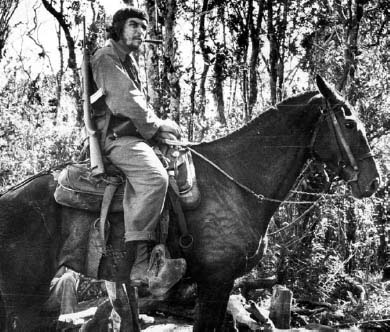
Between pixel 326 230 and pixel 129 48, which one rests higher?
pixel 129 48

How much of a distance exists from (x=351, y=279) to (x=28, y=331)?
612 cm

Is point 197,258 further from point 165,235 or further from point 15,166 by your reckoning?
point 15,166

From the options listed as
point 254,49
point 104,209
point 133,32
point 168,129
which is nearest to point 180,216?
point 104,209

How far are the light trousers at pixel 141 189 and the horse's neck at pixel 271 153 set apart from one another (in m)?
0.78

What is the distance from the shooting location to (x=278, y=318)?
700 cm

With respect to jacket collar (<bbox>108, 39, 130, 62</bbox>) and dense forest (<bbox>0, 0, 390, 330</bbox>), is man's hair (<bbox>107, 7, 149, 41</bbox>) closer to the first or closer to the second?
jacket collar (<bbox>108, 39, 130, 62</bbox>)

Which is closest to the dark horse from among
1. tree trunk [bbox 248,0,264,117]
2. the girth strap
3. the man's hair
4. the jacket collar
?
the girth strap

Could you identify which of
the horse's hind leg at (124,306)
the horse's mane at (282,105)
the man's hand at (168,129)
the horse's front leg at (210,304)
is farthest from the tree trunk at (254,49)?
the horse's front leg at (210,304)

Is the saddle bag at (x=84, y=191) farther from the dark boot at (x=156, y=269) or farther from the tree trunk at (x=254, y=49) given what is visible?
the tree trunk at (x=254, y=49)

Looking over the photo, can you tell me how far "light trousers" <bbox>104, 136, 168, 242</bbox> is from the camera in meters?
4.45

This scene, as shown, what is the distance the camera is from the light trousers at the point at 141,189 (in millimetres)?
4453

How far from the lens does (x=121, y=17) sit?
481cm

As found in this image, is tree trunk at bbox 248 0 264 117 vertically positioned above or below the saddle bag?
above

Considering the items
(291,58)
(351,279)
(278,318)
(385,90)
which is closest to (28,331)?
(278,318)
